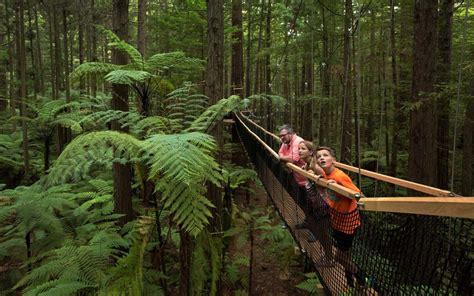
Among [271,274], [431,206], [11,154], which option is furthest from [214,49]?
[11,154]

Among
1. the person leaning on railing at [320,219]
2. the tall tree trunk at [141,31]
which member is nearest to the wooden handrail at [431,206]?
the person leaning on railing at [320,219]

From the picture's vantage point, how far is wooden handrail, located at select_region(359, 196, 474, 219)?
114cm

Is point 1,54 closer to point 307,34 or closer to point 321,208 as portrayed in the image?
point 307,34

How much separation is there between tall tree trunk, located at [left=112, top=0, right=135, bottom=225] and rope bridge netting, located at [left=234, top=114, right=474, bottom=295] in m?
1.99

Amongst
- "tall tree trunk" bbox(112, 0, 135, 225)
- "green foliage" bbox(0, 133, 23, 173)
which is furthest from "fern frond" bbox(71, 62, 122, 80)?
"green foliage" bbox(0, 133, 23, 173)

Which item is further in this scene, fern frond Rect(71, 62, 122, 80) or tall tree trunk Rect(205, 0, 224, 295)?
tall tree trunk Rect(205, 0, 224, 295)

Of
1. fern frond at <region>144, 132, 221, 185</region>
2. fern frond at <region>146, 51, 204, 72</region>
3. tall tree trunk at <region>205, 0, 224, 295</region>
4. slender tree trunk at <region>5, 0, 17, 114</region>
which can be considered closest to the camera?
fern frond at <region>144, 132, 221, 185</region>

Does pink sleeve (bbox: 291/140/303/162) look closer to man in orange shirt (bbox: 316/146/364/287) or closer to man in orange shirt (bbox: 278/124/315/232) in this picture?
man in orange shirt (bbox: 278/124/315/232)

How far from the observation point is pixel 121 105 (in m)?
3.88

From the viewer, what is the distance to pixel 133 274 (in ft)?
8.21

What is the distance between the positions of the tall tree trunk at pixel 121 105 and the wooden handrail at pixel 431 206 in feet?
9.14

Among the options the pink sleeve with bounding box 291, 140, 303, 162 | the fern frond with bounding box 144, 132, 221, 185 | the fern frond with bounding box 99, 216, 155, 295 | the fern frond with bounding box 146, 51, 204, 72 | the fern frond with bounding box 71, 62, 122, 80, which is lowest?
the fern frond with bounding box 99, 216, 155, 295

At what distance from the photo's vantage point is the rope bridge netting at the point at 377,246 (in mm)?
1576

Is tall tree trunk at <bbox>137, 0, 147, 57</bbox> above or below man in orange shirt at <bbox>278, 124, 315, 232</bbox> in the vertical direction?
above
